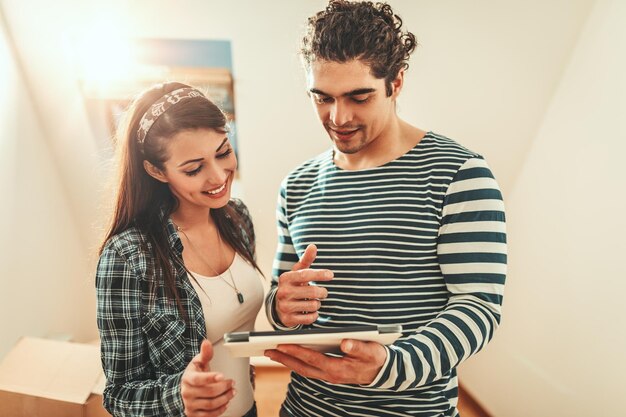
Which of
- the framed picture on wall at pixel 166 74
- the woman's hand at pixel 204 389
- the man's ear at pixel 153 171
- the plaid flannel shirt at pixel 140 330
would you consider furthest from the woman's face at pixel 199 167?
the framed picture on wall at pixel 166 74

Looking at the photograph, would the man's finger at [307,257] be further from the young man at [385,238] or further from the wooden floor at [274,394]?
the wooden floor at [274,394]

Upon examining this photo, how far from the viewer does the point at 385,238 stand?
1.11 m
